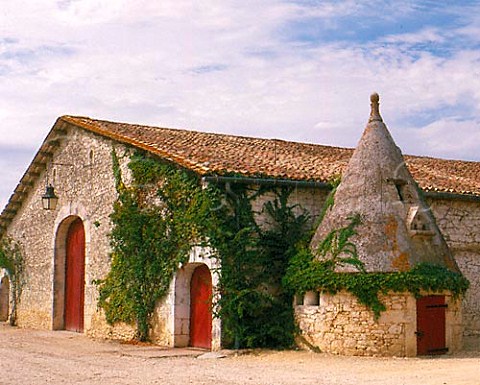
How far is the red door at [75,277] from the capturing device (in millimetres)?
19953

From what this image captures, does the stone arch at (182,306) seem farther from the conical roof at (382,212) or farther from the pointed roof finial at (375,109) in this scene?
the pointed roof finial at (375,109)

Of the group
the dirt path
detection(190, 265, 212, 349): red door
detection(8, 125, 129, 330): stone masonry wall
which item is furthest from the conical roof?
detection(8, 125, 129, 330): stone masonry wall

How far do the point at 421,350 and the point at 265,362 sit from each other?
8.88 ft

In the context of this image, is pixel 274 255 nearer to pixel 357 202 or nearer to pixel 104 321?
pixel 357 202

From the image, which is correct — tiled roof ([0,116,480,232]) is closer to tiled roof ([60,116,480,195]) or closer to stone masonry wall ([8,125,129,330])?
tiled roof ([60,116,480,195])

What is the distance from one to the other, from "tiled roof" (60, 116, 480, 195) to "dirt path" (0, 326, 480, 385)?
3492mm

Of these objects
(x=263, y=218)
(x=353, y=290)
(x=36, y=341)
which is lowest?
(x=36, y=341)

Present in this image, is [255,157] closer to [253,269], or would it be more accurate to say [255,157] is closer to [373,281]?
[253,269]

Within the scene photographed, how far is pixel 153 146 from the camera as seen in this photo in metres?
16.6

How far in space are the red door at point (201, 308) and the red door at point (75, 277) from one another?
4689mm

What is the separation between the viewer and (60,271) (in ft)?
68.4

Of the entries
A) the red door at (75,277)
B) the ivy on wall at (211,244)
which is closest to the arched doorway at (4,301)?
the red door at (75,277)

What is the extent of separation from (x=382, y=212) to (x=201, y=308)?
4063mm

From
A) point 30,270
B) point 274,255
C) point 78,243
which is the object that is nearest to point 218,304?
point 274,255
